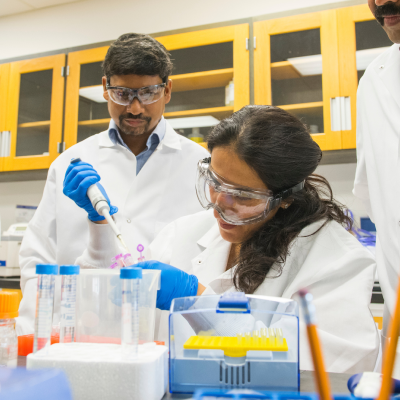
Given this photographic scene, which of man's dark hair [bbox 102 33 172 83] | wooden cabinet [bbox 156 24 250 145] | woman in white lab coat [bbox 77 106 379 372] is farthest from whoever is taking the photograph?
wooden cabinet [bbox 156 24 250 145]

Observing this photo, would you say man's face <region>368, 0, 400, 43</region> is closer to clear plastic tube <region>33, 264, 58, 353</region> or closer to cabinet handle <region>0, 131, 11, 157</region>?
clear plastic tube <region>33, 264, 58, 353</region>

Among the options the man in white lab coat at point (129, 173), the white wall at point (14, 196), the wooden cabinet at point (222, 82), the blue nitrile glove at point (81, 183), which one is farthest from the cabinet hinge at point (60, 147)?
the blue nitrile glove at point (81, 183)

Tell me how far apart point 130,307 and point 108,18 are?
10.9 ft

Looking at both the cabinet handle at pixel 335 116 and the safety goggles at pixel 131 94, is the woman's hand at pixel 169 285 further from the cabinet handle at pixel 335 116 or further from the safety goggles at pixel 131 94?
the cabinet handle at pixel 335 116

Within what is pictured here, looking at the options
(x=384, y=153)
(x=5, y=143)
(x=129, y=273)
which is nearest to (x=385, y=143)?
(x=384, y=153)

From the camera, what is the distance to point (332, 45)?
2.55 metres

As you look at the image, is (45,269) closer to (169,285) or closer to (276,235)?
(169,285)

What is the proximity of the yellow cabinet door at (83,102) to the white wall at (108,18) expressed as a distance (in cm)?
44

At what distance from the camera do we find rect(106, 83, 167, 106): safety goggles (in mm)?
1662

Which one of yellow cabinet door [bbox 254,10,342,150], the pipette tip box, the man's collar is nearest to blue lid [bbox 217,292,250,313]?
→ the pipette tip box

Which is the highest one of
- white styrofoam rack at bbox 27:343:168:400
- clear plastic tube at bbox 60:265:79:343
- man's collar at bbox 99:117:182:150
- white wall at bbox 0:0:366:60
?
white wall at bbox 0:0:366:60

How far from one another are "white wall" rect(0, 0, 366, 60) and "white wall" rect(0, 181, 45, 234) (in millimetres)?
1209

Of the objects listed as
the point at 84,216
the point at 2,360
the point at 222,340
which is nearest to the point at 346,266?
the point at 222,340

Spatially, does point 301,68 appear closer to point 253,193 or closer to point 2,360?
point 253,193
